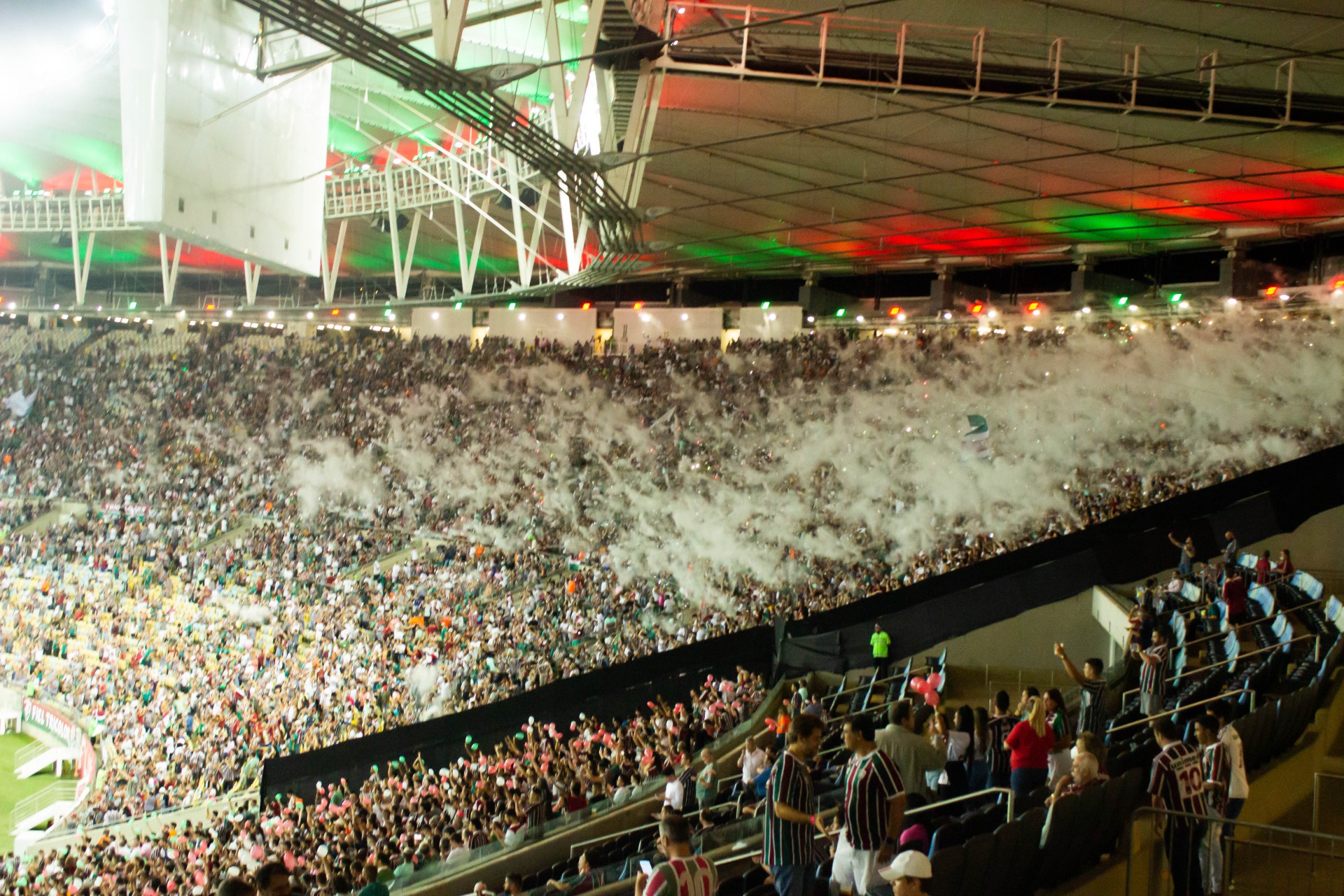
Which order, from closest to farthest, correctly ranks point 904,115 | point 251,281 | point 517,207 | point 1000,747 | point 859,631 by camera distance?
point 1000,747, point 859,631, point 904,115, point 517,207, point 251,281

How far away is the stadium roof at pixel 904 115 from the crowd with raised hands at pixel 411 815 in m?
5.87

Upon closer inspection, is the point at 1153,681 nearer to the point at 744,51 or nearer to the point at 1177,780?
the point at 1177,780

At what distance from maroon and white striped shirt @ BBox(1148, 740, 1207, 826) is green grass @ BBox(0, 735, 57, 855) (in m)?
15.6

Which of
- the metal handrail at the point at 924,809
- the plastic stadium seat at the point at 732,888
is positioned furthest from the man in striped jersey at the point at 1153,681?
the plastic stadium seat at the point at 732,888

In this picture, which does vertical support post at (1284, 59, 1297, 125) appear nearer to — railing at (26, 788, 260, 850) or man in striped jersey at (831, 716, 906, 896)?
man in striped jersey at (831, 716, 906, 896)

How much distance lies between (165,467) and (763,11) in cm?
1911

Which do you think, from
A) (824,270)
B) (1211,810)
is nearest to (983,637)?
(1211,810)

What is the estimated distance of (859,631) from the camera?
14.1 metres

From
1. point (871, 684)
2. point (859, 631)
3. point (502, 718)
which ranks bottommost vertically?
point (502, 718)

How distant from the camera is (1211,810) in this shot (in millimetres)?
5109

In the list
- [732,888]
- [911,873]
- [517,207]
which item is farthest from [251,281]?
[911,873]

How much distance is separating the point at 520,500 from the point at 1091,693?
15.8 m

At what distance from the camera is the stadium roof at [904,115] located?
12.2m

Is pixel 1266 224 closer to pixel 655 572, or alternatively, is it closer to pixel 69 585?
pixel 655 572
